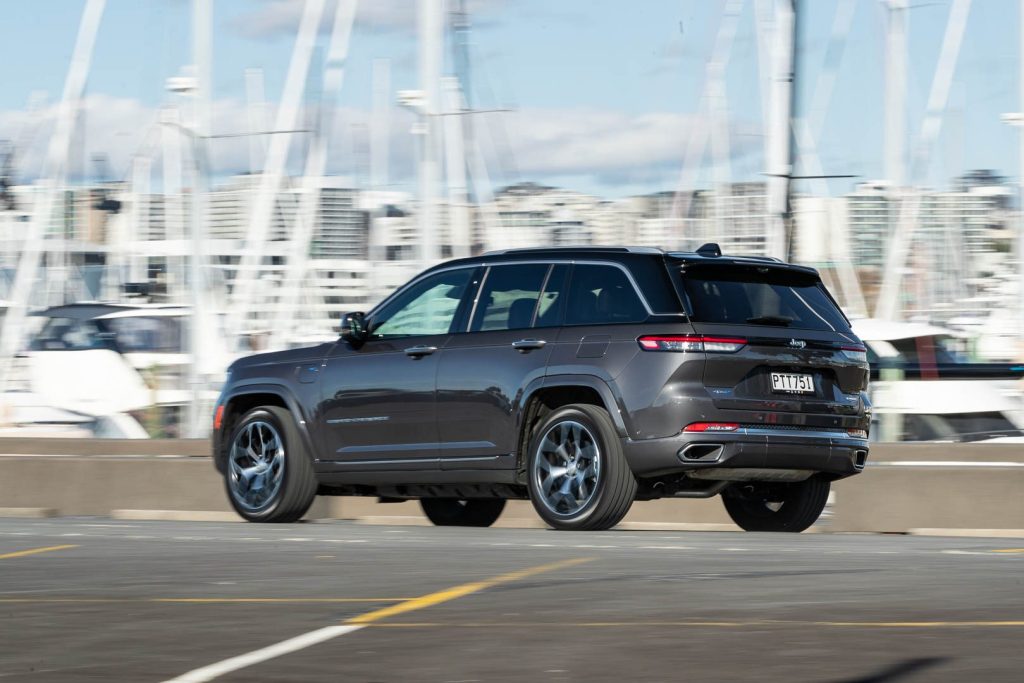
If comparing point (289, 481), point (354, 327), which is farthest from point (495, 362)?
point (289, 481)

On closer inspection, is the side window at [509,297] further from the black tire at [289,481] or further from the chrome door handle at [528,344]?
the black tire at [289,481]

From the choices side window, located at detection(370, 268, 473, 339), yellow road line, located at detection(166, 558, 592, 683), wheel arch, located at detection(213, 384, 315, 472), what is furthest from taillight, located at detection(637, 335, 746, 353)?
wheel arch, located at detection(213, 384, 315, 472)

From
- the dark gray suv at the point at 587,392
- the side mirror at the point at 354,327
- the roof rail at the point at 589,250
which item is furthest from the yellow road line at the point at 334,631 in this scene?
the side mirror at the point at 354,327

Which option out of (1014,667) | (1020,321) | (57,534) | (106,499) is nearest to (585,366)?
(57,534)

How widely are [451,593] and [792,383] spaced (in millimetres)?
3972

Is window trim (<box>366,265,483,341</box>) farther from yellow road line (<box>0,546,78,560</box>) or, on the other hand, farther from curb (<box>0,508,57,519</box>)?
curb (<box>0,508,57,519</box>)

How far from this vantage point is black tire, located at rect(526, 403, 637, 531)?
1065 centimetres

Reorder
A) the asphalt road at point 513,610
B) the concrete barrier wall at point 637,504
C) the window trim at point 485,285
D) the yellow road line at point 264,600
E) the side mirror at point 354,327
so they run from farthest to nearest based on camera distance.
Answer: the concrete barrier wall at point 637,504 < the side mirror at point 354,327 < the window trim at point 485,285 < the yellow road line at point 264,600 < the asphalt road at point 513,610

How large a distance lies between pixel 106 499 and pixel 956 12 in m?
19.9

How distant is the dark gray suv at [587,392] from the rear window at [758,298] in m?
0.01

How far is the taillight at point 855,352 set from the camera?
36.4ft

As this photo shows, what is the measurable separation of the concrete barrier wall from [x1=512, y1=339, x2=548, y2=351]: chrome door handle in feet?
10.6

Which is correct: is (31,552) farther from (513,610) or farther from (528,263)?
(513,610)

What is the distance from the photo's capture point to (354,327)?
39.8ft
